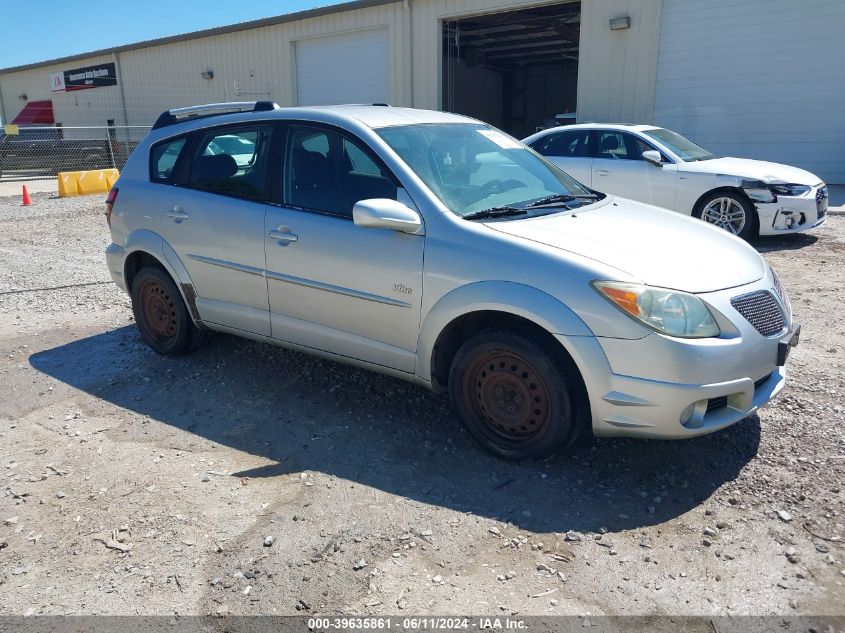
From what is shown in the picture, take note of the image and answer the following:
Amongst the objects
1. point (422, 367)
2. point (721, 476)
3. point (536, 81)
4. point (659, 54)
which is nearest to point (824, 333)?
point (721, 476)

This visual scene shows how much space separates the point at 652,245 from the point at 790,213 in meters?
6.09

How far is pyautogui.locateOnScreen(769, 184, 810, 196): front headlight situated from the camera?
8.34 m

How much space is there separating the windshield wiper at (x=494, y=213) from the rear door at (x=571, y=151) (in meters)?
6.22

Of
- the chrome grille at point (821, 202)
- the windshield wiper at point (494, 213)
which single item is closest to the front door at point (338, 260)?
the windshield wiper at point (494, 213)

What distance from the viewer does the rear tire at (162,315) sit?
486cm

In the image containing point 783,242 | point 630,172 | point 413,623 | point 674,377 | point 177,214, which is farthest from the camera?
point 630,172

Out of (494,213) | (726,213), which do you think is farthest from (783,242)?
(494,213)

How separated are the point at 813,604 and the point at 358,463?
6.85 feet

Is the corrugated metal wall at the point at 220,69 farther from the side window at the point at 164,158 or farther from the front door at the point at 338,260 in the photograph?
the front door at the point at 338,260

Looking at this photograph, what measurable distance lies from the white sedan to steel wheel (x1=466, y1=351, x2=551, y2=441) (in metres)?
6.39

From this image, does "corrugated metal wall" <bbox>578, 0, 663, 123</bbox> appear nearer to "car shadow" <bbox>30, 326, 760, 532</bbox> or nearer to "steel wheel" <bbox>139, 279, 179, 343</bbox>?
"car shadow" <bbox>30, 326, 760, 532</bbox>

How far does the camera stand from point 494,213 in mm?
3621

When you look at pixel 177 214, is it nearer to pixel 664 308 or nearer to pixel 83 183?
pixel 664 308

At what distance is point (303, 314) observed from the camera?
4.10 metres
